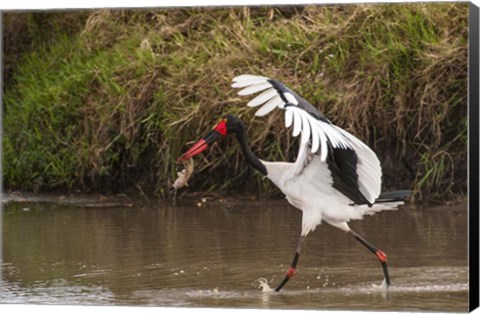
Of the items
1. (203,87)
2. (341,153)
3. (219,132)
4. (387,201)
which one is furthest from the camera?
(203,87)

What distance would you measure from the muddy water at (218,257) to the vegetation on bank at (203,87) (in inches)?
6.5

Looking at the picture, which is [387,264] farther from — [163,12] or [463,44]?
[163,12]

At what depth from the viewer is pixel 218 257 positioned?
770cm

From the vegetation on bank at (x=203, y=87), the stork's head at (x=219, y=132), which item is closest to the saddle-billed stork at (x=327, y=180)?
the stork's head at (x=219, y=132)

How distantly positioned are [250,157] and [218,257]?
661mm

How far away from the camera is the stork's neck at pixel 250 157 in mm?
7309

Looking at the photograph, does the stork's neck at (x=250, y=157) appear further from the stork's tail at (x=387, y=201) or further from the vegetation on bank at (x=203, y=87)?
the vegetation on bank at (x=203, y=87)

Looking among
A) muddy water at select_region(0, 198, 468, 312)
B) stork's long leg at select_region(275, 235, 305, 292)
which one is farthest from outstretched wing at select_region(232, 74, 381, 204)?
muddy water at select_region(0, 198, 468, 312)

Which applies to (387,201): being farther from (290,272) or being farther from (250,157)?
(250,157)

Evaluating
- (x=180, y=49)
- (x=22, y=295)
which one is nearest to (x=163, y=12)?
(x=180, y=49)

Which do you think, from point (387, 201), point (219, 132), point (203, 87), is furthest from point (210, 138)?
point (203, 87)

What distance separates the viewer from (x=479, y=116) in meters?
6.62

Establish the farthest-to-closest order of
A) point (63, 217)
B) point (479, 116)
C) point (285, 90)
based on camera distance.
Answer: point (63, 217) → point (285, 90) → point (479, 116)

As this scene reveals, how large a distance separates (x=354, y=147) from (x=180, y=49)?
1.92 m
